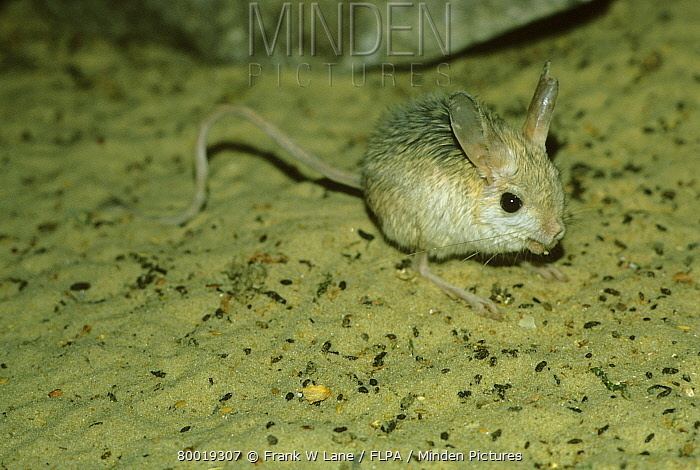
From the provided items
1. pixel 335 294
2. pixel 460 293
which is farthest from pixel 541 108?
pixel 335 294

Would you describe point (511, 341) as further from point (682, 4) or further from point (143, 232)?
point (682, 4)

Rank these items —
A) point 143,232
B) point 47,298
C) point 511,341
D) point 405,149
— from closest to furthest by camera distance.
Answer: point 511,341 < point 405,149 < point 47,298 < point 143,232

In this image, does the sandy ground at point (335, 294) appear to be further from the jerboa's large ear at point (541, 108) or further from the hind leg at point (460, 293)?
the jerboa's large ear at point (541, 108)

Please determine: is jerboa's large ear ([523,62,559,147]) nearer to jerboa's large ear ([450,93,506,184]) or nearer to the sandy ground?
jerboa's large ear ([450,93,506,184])

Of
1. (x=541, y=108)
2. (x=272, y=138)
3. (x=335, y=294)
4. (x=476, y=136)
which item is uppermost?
(x=541, y=108)

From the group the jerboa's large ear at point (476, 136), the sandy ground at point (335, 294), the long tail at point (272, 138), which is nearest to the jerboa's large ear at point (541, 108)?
the jerboa's large ear at point (476, 136)

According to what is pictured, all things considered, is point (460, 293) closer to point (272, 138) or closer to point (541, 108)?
point (541, 108)

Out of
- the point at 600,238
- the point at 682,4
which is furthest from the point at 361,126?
the point at 682,4
